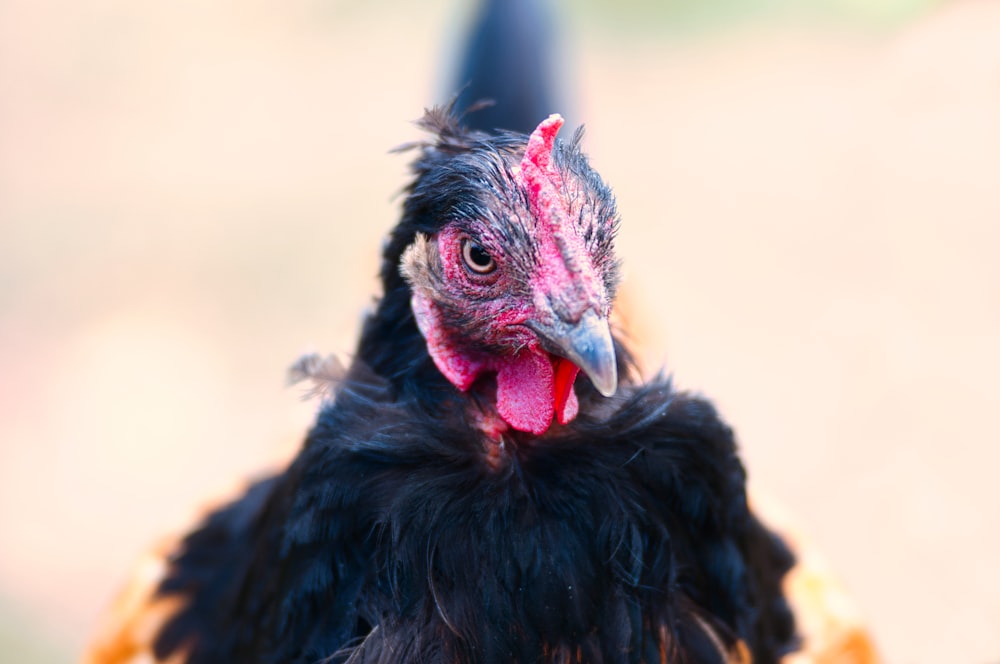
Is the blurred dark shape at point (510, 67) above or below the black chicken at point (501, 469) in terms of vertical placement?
above

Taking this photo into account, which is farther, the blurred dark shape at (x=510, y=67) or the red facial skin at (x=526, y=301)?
→ the blurred dark shape at (x=510, y=67)

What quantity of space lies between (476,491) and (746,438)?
12.1 feet

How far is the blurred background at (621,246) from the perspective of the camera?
4.89 metres

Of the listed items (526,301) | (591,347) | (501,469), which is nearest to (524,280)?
(526,301)

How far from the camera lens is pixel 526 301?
5.69 feet

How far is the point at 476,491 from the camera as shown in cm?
183

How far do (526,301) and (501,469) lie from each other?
0.36 meters

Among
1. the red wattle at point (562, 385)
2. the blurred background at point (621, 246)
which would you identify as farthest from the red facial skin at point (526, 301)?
the blurred background at point (621, 246)

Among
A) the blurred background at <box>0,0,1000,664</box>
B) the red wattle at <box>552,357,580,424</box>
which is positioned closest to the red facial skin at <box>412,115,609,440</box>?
the red wattle at <box>552,357,580,424</box>

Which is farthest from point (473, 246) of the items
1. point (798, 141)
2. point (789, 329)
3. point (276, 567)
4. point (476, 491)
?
point (798, 141)

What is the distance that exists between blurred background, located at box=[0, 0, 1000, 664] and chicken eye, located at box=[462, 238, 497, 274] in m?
1.65

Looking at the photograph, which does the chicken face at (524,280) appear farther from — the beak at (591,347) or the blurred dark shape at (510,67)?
the blurred dark shape at (510,67)

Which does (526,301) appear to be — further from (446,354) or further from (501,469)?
(501,469)

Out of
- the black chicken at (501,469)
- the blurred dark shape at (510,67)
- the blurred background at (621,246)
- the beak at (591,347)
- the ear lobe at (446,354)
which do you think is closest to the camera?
the beak at (591,347)
